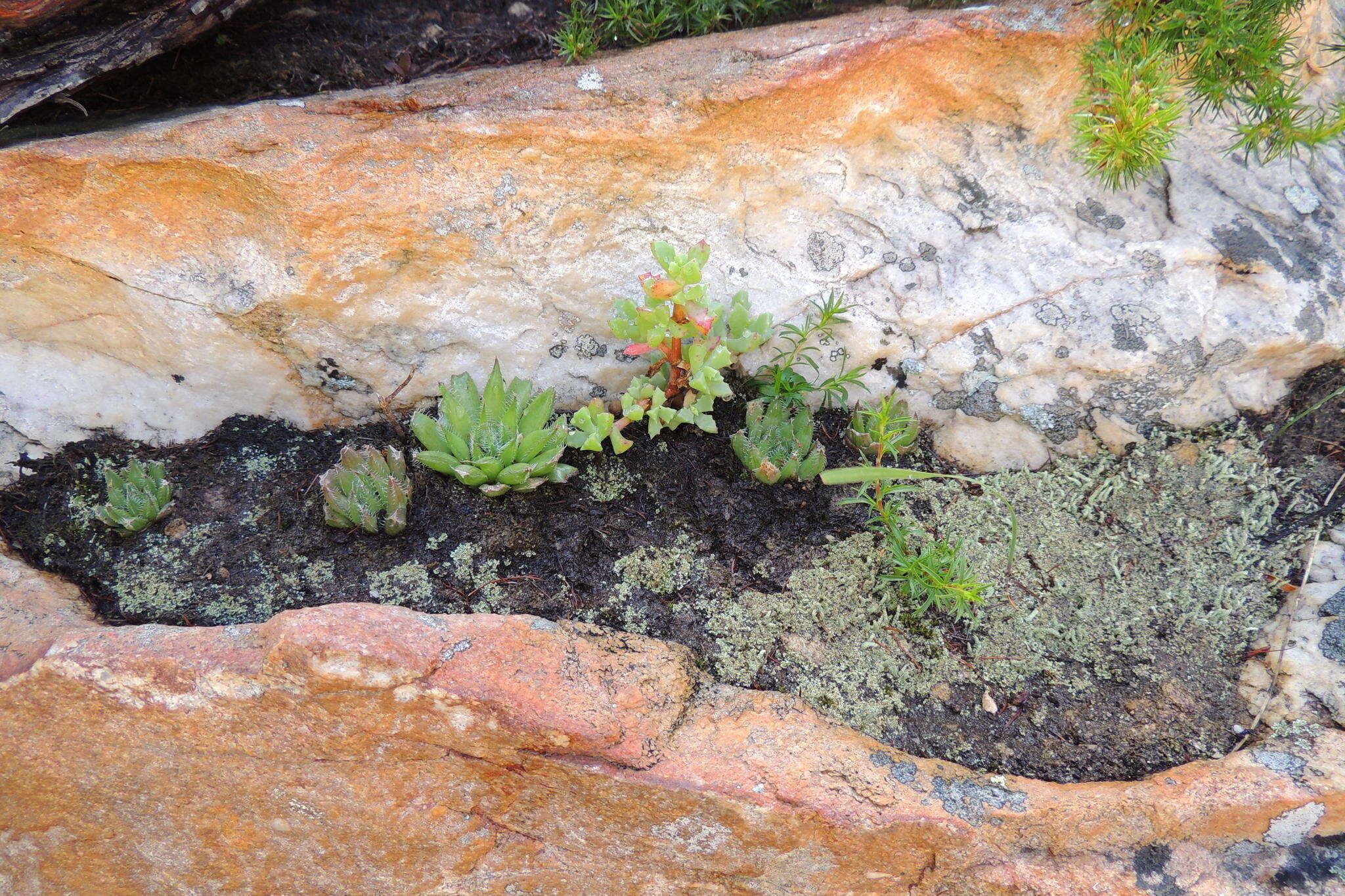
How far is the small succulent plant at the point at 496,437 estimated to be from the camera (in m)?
2.52

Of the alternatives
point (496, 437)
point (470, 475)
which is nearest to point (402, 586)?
point (470, 475)

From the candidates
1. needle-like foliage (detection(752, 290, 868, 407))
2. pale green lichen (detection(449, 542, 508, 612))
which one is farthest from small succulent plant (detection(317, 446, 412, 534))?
needle-like foliage (detection(752, 290, 868, 407))

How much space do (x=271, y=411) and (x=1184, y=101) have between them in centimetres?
303

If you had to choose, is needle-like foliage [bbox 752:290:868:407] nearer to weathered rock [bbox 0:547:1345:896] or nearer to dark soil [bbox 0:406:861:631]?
dark soil [bbox 0:406:861:631]

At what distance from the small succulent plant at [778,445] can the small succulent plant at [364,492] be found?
1.01 meters

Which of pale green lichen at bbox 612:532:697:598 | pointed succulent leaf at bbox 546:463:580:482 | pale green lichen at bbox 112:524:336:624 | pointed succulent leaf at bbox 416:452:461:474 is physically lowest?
pale green lichen at bbox 612:532:697:598

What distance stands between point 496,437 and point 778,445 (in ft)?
2.80

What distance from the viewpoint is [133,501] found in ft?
8.45

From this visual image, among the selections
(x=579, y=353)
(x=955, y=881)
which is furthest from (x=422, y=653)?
(x=955, y=881)

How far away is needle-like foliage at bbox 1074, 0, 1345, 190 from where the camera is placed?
7.97 ft

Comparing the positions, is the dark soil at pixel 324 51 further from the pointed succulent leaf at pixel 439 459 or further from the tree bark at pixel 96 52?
the pointed succulent leaf at pixel 439 459

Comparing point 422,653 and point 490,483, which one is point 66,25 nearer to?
point 490,483

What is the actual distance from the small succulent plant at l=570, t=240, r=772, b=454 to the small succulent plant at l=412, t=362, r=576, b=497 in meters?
0.11

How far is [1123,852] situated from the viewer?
6.88 ft
